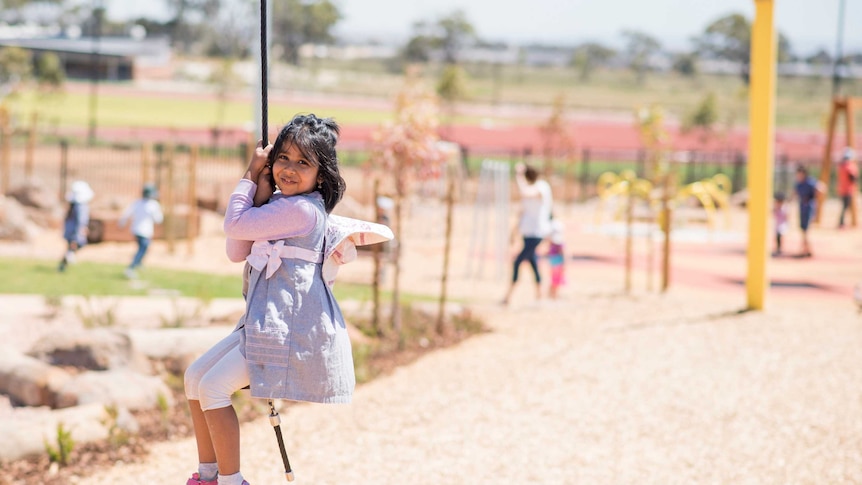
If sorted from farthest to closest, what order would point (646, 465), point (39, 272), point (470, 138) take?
point (470, 138) < point (39, 272) < point (646, 465)

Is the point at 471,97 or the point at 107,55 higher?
the point at 107,55

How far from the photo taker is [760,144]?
10.5 m

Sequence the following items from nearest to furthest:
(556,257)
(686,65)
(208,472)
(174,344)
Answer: (208,472) → (174,344) → (556,257) → (686,65)

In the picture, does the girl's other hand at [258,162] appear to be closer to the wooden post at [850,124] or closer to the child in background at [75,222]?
the child in background at [75,222]

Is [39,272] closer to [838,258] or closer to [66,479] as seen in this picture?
[66,479]

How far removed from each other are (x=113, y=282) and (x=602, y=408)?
705 centimetres

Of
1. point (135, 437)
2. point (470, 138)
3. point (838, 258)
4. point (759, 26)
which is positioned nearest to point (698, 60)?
point (470, 138)

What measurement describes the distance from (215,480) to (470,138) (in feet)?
138

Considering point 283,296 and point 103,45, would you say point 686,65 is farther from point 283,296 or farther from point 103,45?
point 283,296

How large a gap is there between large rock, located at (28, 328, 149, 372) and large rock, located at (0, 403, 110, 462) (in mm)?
741

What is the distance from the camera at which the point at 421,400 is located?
725 cm

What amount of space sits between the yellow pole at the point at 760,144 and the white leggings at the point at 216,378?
26.1ft

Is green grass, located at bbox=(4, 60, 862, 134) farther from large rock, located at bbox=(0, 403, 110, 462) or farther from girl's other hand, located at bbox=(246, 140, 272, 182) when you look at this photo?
girl's other hand, located at bbox=(246, 140, 272, 182)

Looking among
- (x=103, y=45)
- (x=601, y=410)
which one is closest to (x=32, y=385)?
(x=601, y=410)
